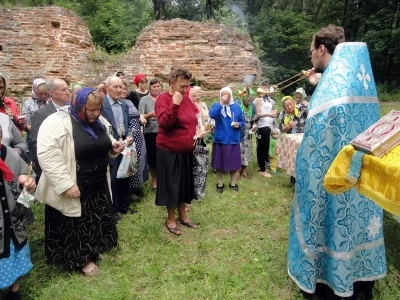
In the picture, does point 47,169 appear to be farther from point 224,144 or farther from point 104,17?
point 104,17

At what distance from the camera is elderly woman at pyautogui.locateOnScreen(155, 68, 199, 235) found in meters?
3.29

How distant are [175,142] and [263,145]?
10.1 feet

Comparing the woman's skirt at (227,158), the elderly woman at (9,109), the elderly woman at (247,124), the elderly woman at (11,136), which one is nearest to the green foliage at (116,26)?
the elderly woman at (247,124)

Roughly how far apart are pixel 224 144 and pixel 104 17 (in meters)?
13.3

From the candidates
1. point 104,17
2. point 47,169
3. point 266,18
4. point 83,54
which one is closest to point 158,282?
point 47,169

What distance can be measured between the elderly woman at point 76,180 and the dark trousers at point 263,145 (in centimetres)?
356

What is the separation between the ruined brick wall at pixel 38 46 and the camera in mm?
9875

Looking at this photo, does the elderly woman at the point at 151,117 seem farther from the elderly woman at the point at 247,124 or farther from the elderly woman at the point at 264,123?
the elderly woman at the point at 264,123

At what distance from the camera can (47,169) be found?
8.46 feet

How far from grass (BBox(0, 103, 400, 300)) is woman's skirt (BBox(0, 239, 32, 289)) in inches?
14.1

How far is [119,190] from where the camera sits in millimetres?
4301

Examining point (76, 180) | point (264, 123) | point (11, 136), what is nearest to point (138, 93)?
point (264, 123)

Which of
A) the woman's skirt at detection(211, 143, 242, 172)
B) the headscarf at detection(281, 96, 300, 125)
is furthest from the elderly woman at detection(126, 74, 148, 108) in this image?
the headscarf at detection(281, 96, 300, 125)

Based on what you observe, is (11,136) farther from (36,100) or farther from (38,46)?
(38,46)
